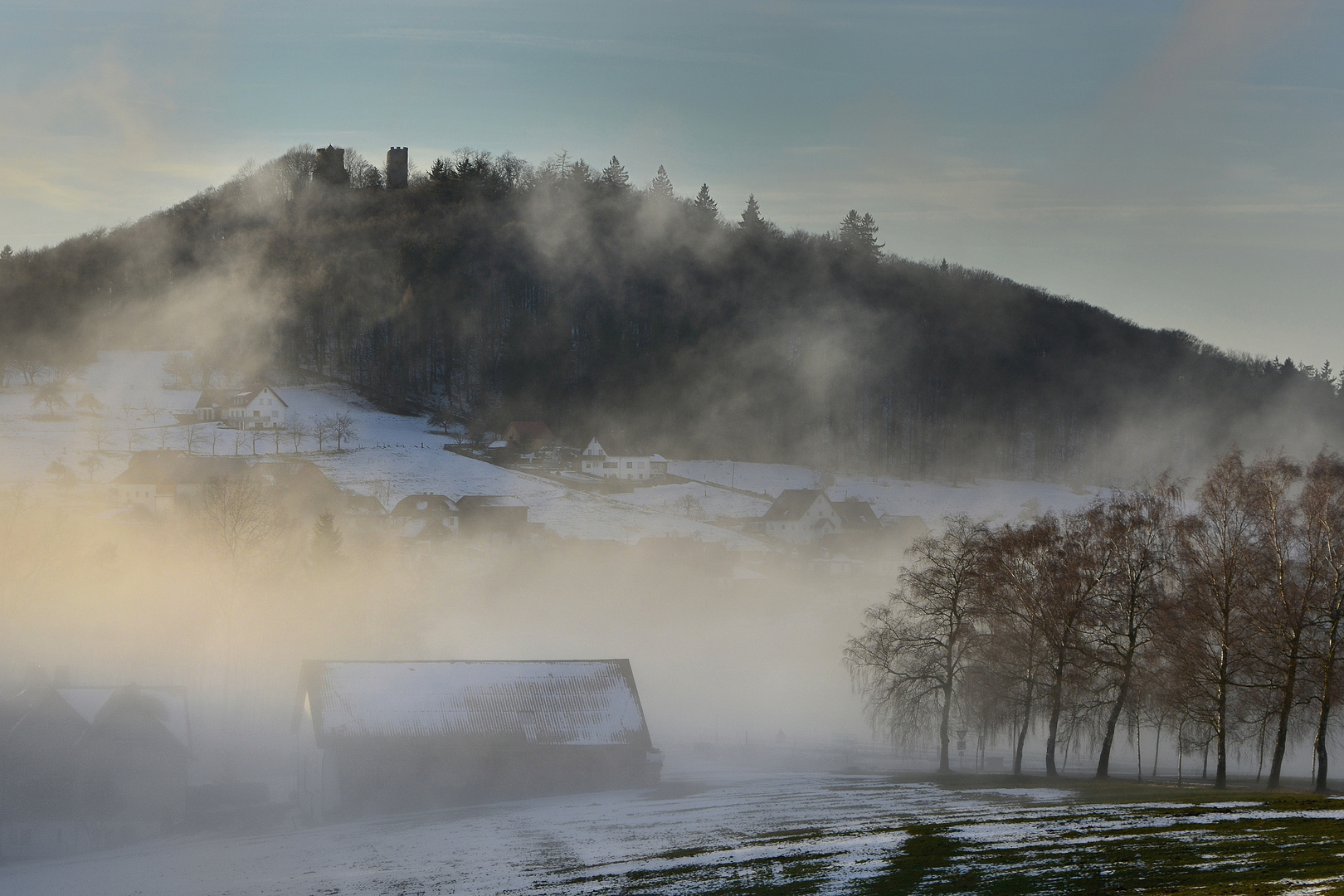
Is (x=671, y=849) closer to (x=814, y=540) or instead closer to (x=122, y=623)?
(x=122, y=623)

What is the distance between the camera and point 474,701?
3494cm

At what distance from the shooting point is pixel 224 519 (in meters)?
52.8

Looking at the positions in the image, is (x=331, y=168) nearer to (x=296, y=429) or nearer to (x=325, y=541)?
(x=296, y=429)

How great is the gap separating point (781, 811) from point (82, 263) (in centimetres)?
15194

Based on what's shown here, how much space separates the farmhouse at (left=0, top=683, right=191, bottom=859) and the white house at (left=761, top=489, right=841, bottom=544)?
55535 mm

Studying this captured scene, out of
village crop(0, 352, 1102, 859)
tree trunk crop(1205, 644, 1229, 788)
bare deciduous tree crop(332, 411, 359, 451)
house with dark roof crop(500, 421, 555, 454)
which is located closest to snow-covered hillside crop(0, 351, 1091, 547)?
village crop(0, 352, 1102, 859)

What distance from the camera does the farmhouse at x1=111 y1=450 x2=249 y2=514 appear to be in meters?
71.9

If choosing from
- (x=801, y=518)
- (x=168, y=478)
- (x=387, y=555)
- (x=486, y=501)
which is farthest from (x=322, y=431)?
(x=801, y=518)

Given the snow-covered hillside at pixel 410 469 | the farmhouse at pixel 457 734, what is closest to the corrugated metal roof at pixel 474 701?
the farmhouse at pixel 457 734

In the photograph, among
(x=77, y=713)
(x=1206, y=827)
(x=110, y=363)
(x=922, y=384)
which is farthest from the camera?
(x=922, y=384)

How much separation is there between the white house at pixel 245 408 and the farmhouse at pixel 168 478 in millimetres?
19171

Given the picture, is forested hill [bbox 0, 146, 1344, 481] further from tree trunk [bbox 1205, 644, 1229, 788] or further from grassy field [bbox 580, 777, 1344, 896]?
grassy field [bbox 580, 777, 1344, 896]

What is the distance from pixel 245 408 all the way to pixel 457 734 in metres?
77.7

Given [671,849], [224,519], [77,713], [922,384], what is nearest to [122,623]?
[224,519]
